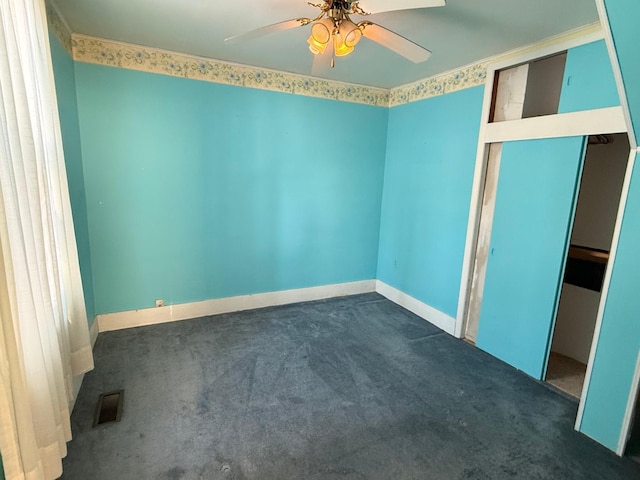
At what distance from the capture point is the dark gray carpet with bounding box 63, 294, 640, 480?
5.71 feet

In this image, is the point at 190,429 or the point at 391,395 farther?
the point at 391,395

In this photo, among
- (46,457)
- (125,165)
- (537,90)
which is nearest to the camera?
(46,457)

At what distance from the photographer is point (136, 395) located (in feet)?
7.30

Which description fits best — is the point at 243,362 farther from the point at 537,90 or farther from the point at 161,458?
the point at 537,90

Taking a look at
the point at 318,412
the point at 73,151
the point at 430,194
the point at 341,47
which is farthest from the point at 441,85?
the point at 73,151

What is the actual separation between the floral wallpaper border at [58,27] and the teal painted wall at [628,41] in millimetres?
3043

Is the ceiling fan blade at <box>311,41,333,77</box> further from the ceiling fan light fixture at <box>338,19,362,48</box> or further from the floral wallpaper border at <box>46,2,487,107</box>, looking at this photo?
the floral wallpaper border at <box>46,2,487,107</box>

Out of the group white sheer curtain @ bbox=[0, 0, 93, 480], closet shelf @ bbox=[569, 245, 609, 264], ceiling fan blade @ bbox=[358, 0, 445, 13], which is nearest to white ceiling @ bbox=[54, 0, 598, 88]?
ceiling fan blade @ bbox=[358, 0, 445, 13]

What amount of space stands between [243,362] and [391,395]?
1.17m

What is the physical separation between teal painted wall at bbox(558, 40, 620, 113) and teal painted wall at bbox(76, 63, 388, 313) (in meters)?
2.01

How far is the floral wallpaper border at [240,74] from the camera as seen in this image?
2668 millimetres

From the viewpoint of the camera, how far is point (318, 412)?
2.13m

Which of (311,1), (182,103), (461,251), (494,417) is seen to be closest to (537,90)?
(461,251)

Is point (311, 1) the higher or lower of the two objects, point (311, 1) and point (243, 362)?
the higher
